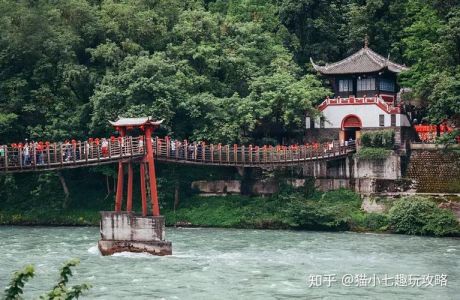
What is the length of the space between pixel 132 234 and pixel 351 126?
1075 inches

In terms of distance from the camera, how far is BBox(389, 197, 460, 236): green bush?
5853cm

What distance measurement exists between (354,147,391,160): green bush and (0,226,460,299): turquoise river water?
28.7 ft

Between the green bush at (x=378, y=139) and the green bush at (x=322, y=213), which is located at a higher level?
the green bush at (x=378, y=139)

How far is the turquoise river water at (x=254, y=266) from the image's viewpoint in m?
38.4

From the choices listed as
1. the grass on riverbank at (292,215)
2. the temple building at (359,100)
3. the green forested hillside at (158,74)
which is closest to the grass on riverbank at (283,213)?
the grass on riverbank at (292,215)

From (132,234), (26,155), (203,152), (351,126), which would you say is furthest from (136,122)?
(351,126)

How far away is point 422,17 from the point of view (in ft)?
249

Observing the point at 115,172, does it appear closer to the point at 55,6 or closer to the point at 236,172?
the point at 236,172

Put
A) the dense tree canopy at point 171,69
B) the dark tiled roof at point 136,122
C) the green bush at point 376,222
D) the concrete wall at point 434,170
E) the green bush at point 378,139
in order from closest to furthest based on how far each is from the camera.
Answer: the dark tiled roof at point 136,122
the green bush at point 376,222
the concrete wall at point 434,170
the dense tree canopy at point 171,69
the green bush at point 378,139

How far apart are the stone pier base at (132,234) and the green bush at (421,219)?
18.0 meters

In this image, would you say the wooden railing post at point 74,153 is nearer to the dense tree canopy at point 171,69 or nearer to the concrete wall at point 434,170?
the dense tree canopy at point 171,69

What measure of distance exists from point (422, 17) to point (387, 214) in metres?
21.6

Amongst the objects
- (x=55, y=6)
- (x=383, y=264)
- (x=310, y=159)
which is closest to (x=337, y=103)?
(x=310, y=159)

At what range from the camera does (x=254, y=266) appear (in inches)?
1773
